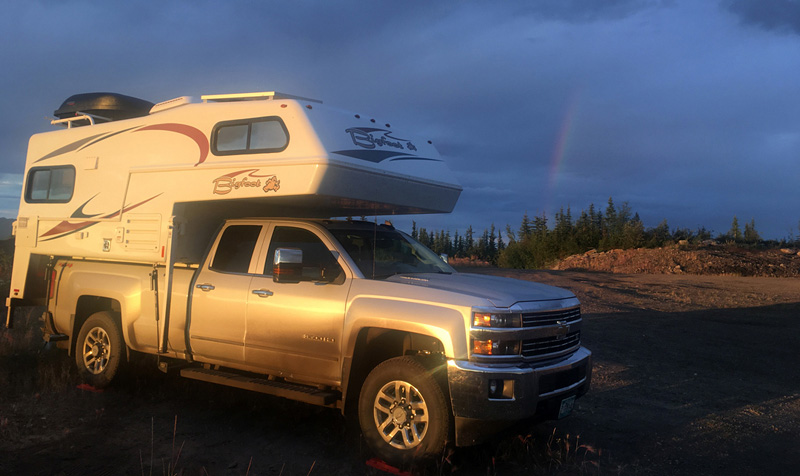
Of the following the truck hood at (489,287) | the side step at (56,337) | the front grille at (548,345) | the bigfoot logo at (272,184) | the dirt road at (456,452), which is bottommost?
the dirt road at (456,452)

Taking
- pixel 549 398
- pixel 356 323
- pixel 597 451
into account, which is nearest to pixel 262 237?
pixel 356 323

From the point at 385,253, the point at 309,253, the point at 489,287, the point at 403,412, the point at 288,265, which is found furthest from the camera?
the point at 385,253

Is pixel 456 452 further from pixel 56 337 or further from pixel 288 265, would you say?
pixel 56 337

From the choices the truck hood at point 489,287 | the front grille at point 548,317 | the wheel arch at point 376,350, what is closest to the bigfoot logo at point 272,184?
the truck hood at point 489,287

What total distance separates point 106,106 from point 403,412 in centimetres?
623

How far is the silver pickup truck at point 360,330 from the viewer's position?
4.86m

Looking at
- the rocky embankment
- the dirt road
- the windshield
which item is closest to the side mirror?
the windshield

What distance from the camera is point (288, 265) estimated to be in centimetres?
568

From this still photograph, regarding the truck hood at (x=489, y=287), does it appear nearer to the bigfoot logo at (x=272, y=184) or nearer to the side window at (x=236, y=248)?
the bigfoot logo at (x=272, y=184)

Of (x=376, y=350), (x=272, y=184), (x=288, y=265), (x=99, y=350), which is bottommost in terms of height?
(x=99, y=350)

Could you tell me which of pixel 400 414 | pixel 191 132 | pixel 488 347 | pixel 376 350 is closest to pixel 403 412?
pixel 400 414

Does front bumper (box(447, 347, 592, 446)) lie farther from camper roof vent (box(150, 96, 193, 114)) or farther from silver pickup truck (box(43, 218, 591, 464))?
camper roof vent (box(150, 96, 193, 114))

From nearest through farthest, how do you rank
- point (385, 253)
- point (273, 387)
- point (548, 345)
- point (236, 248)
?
point (548, 345)
point (273, 387)
point (385, 253)
point (236, 248)

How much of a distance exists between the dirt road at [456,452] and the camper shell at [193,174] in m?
1.71
